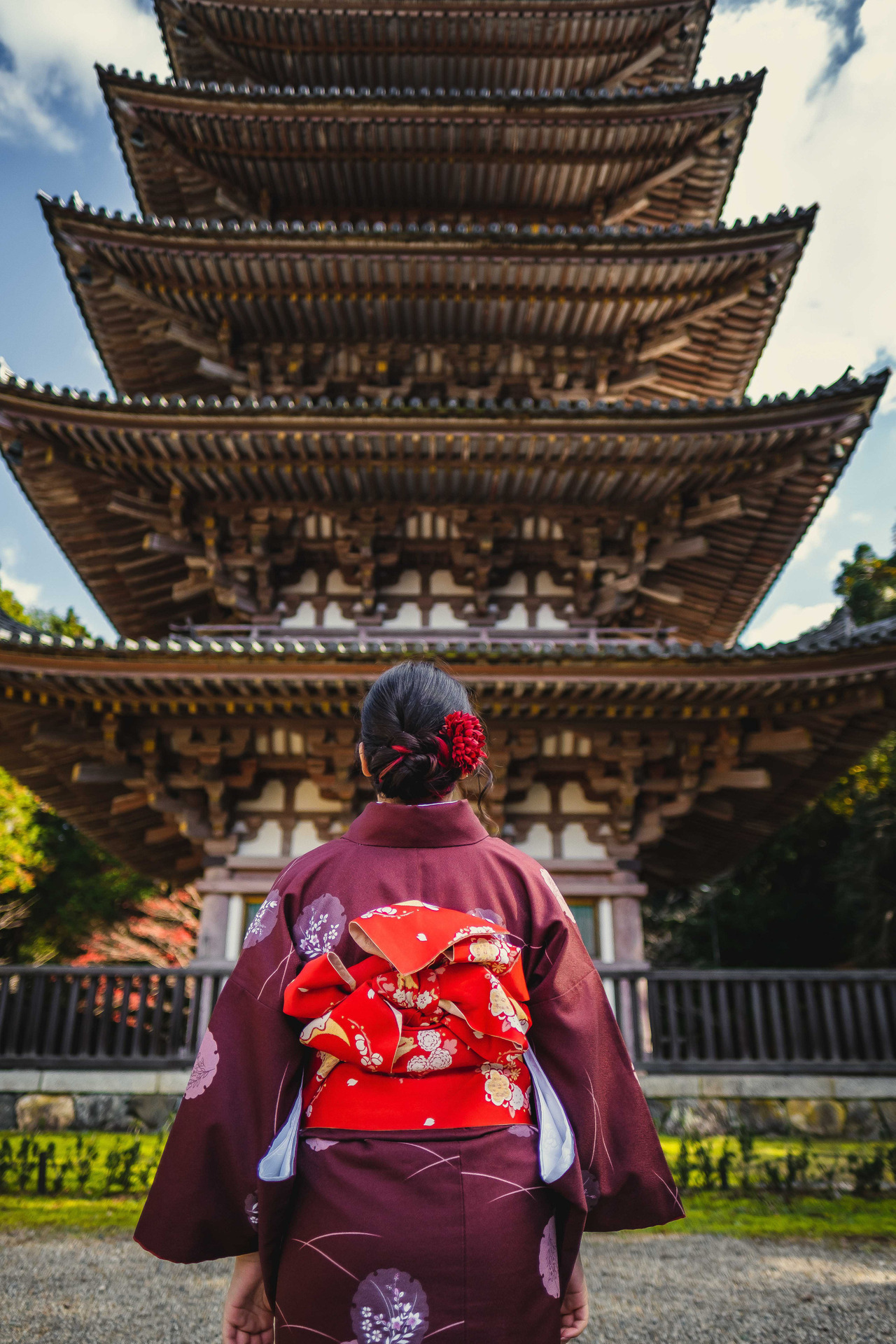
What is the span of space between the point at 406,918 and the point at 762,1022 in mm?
6865

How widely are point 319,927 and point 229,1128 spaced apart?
18.6 inches

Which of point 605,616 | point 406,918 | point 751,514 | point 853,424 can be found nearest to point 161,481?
point 605,616

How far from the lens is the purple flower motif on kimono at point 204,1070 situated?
5.96 feet

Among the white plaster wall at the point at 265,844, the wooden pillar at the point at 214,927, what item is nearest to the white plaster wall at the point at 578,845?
the white plaster wall at the point at 265,844

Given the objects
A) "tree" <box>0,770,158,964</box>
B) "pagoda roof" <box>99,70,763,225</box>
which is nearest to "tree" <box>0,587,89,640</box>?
"tree" <box>0,770,158,964</box>

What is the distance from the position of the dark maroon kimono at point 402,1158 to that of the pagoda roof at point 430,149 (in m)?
10.2

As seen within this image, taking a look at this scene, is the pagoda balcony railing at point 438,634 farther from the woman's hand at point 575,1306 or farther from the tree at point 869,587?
the tree at point 869,587

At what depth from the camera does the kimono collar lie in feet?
6.42

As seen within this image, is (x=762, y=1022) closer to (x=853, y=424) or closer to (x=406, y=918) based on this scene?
(x=853, y=424)

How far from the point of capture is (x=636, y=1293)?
414 centimetres

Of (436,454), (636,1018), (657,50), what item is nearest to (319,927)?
(636,1018)

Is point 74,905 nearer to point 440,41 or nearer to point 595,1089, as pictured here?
point 440,41

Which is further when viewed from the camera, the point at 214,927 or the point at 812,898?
the point at 812,898

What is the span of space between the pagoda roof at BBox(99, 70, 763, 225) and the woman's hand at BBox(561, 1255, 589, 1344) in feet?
35.9
